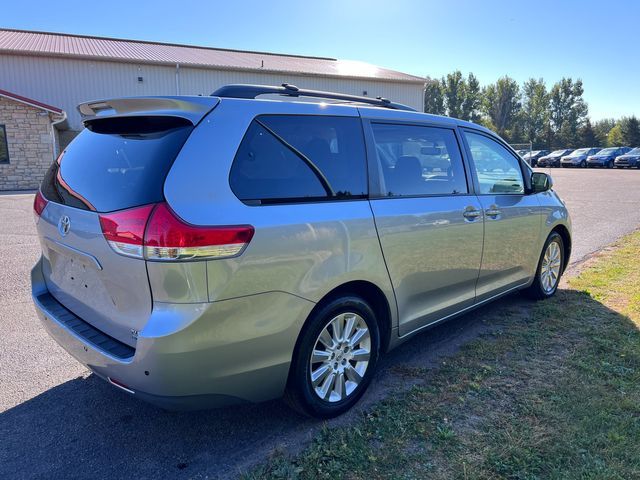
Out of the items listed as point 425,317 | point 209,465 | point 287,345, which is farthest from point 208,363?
point 425,317

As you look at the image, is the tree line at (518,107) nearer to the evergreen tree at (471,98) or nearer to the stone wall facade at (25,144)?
the evergreen tree at (471,98)

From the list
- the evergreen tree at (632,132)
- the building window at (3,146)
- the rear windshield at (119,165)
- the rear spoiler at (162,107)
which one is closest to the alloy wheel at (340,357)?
the rear windshield at (119,165)

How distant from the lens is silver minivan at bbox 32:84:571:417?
227 centimetres

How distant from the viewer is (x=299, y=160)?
278 cm

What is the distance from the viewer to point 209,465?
2.57 m

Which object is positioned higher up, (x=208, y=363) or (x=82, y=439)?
(x=208, y=363)

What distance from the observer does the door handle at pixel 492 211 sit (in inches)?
157

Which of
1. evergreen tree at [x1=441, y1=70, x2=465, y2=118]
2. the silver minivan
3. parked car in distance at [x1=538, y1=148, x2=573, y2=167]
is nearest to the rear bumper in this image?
the silver minivan

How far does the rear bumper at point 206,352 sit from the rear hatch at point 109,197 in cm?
12

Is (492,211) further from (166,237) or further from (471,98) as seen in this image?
(471,98)

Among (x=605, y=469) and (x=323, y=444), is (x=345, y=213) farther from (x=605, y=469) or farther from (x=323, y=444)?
(x=605, y=469)

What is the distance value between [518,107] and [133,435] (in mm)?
90348

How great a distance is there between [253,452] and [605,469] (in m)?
1.84

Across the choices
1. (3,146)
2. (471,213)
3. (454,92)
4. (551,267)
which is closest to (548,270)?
(551,267)
